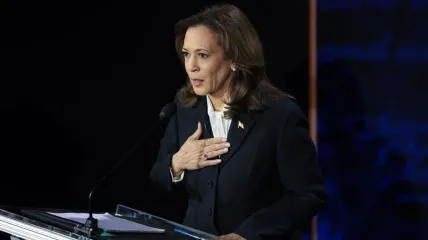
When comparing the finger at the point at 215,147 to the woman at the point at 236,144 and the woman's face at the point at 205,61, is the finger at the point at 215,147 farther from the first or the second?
the woman's face at the point at 205,61

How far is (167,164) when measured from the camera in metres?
2.79

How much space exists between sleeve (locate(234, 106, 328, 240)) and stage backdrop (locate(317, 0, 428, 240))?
120 cm

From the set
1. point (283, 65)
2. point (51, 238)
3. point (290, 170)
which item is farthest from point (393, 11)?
point (51, 238)

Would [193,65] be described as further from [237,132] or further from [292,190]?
[292,190]

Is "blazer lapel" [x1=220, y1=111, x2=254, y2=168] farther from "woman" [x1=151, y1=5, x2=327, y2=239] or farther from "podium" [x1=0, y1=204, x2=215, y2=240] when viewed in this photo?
"podium" [x1=0, y1=204, x2=215, y2=240]

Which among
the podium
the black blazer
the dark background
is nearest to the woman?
the black blazer

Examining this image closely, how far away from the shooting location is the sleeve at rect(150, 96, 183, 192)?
2.79 metres

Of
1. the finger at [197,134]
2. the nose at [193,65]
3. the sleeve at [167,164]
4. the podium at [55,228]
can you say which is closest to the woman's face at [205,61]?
the nose at [193,65]

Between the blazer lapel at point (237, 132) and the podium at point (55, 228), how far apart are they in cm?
39

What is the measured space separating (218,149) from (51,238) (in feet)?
2.57

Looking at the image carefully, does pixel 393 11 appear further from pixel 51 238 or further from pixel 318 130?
pixel 51 238

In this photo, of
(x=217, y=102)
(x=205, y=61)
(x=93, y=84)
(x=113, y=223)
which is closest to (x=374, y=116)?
(x=217, y=102)

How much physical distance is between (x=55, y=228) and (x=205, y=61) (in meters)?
0.91

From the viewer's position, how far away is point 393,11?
3738 millimetres
